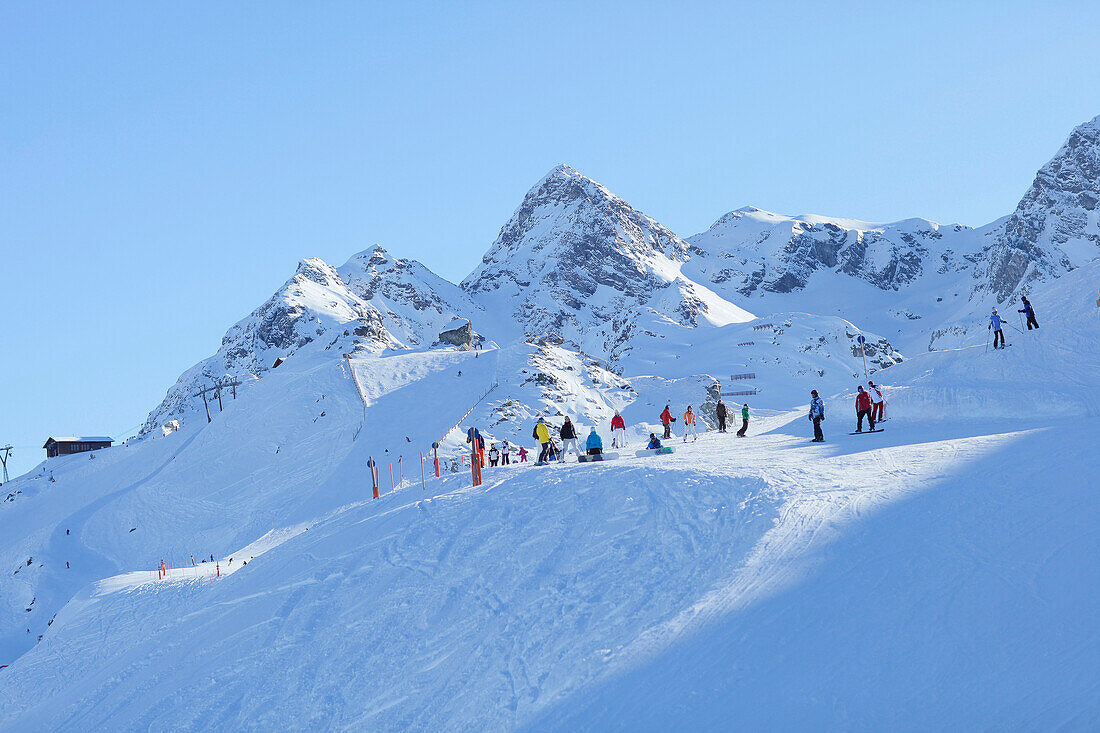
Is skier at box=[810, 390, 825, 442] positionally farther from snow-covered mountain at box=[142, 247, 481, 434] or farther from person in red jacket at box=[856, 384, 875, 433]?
snow-covered mountain at box=[142, 247, 481, 434]

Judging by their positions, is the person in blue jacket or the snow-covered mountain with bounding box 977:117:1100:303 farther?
the snow-covered mountain with bounding box 977:117:1100:303

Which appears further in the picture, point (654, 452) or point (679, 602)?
point (654, 452)

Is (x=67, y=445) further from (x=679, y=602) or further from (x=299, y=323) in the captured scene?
(x=679, y=602)

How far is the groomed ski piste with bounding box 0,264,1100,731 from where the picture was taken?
12406 millimetres

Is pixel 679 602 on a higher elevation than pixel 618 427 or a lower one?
lower

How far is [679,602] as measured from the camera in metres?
15.0

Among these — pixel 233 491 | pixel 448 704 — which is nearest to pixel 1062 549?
pixel 448 704

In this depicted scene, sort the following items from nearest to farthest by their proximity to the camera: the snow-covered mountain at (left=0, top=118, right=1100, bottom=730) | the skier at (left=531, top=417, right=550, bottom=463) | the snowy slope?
the snowy slope → the snow-covered mountain at (left=0, top=118, right=1100, bottom=730) → the skier at (left=531, top=417, right=550, bottom=463)

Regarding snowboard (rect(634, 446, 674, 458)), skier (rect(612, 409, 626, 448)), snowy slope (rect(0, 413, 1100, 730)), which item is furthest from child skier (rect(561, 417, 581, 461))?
skier (rect(612, 409, 626, 448))

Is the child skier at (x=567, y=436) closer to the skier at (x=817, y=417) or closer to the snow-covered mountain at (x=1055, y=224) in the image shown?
the skier at (x=817, y=417)

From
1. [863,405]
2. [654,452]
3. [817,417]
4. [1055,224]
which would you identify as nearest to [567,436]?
[654,452]

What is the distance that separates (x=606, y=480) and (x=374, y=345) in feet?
166

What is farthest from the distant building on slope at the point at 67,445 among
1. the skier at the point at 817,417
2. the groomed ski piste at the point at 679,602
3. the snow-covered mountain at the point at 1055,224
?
the snow-covered mountain at the point at 1055,224

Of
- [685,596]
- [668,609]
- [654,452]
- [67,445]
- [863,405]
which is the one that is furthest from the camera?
[67,445]
